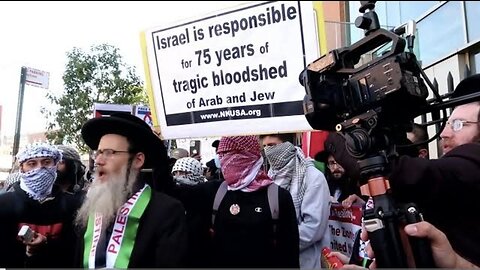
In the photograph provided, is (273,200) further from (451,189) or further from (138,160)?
(451,189)

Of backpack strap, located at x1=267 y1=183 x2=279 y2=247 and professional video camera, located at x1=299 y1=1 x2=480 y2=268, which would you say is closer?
professional video camera, located at x1=299 y1=1 x2=480 y2=268

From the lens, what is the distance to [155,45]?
3018 millimetres

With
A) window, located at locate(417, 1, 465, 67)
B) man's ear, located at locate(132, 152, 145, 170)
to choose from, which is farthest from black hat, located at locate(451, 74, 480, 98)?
window, located at locate(417, 1, 465, 67)

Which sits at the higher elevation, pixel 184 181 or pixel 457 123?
pixel 457 123

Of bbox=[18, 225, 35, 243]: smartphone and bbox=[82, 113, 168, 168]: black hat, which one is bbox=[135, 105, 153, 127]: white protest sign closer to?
bbox=[82, 113, 168, 168]: black hat

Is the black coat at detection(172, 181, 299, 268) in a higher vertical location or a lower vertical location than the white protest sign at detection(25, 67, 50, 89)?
lower

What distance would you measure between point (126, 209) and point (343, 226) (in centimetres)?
163

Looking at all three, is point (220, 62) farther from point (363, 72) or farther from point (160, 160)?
point (363, 72)

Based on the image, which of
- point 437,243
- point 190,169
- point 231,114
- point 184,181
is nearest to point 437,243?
point 437,243

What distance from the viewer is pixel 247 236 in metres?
2.54

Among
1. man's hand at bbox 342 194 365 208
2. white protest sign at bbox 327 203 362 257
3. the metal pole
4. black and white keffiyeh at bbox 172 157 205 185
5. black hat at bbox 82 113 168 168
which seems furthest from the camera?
black and white keffiyeh at bbox 172 157 205 185

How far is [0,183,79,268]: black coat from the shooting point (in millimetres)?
2363

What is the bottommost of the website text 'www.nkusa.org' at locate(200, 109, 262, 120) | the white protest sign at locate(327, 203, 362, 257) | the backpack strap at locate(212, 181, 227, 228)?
the white protest sign at locate(327, 203, 362, 257)

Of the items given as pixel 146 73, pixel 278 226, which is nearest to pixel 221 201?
pixel 278 226
